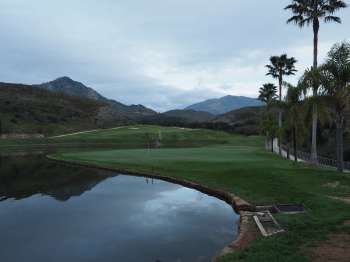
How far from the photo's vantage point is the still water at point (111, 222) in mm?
14484

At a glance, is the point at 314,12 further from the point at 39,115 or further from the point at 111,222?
the point at 39,115

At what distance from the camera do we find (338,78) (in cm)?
2542

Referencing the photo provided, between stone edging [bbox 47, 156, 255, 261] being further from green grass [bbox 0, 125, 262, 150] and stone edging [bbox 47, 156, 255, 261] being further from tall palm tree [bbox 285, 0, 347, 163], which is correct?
green grass [bbox 0, 125, 262, 150]

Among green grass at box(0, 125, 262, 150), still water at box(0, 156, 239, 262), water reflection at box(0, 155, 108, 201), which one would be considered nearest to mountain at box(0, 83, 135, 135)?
green grass at box(0, 125, 262, 150)

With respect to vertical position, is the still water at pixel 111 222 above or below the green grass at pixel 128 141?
below

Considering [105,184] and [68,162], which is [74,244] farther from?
[68,162]

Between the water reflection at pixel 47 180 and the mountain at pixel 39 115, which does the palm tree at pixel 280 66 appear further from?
the mountain at pixel 39 115

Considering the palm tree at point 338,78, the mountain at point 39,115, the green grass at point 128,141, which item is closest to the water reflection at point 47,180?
the palm tree at point 338,78

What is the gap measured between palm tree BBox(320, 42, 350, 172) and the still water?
34.6 ft

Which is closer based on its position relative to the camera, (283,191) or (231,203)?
(283,191)

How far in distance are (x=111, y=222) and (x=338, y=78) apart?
17746 mm

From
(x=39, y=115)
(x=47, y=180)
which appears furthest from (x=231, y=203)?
(x=39, y=115)

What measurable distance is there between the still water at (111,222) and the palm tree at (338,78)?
10533mm

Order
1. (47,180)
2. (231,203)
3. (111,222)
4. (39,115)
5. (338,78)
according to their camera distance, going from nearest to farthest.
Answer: (111,222)
(231,203)
(338,78)
(47,180)
(39,115)
